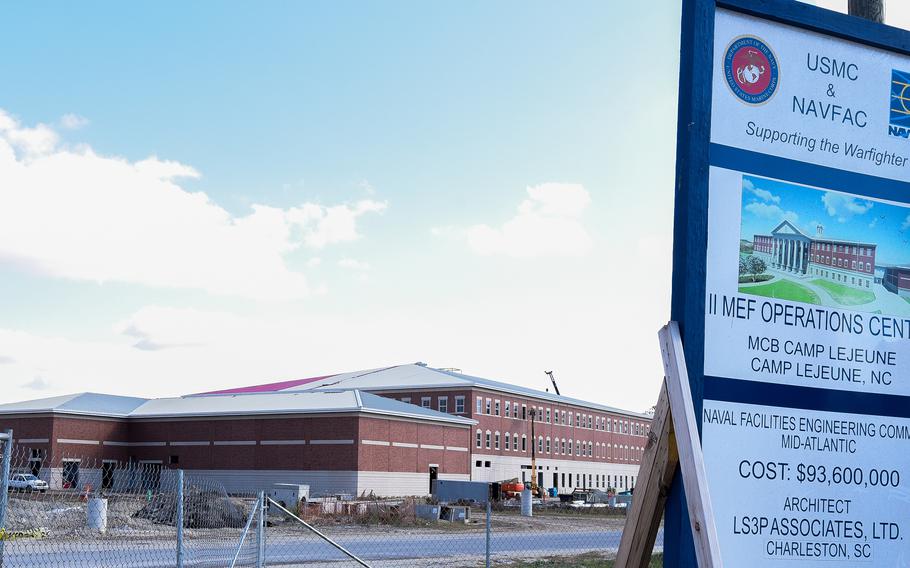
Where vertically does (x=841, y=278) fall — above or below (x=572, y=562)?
above

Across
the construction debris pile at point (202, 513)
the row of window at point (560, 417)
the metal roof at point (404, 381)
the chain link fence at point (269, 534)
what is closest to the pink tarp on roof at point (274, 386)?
the metal roof at point (404, 381)

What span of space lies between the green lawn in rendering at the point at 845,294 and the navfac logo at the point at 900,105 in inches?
27.2

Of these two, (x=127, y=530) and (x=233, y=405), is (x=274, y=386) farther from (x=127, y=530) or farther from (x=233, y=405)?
(x=127, y=530)

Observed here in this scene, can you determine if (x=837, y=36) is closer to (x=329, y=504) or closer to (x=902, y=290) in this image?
(x=902, y=290)

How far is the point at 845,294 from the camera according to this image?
3.58 m

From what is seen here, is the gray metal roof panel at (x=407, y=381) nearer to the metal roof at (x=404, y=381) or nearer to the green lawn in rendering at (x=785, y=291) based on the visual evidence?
the metal roof at (x=404, y=381)

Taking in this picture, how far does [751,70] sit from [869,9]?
1542mm

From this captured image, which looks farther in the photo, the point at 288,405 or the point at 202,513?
the point at 288,405

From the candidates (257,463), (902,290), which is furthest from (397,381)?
(902,290)

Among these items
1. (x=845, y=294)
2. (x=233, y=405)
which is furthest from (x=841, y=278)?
(x=233, y=405)

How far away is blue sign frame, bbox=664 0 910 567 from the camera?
3295mm

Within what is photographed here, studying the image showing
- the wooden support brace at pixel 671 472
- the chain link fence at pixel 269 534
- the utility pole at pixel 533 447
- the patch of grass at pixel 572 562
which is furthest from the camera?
the utility pole at pixel 533 447

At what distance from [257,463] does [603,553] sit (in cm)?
4400

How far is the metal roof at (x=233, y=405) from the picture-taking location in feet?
214
